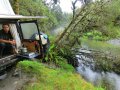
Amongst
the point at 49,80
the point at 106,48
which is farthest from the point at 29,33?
the point at 106,48

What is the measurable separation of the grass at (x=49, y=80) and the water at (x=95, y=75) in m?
3.89

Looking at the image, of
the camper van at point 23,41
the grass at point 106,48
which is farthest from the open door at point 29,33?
the grass at point 106,48

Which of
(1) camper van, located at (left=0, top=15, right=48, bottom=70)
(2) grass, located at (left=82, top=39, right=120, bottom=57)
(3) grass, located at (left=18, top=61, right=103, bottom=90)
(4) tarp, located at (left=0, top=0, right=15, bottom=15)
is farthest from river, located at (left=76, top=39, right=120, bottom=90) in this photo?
(4) tarp, located at (left=0, top=0, right=15, bottom=15)

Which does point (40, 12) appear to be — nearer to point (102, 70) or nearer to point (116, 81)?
point (102, 70)

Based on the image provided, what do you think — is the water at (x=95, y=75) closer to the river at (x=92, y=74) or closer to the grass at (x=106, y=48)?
the river at (x=92, y=74)

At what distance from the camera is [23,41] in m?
9.44

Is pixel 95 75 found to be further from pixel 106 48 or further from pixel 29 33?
pixel 106 48

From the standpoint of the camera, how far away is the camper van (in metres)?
7.99

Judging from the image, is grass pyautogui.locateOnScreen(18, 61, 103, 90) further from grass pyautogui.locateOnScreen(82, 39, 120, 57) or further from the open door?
grass pyautogui.locateOnScreen(82, 39, 120, 57)

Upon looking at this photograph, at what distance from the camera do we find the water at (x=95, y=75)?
13.5 m

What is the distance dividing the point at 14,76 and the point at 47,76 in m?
1.48

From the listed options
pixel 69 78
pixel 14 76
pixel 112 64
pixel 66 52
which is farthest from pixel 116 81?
pixel 14 76

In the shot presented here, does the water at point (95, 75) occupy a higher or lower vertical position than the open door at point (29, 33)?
lower

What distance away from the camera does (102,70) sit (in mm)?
15773
